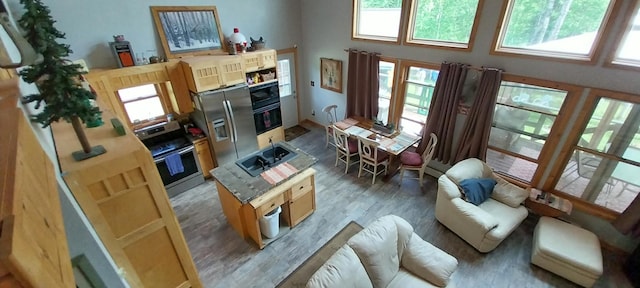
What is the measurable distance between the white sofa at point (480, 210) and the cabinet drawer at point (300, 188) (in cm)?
183

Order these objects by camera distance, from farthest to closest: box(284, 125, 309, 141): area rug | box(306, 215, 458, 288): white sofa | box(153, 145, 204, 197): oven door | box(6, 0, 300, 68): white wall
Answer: box(284, 125, 309, 141): area rug
box(153, 145, 204, 197): oven door
box(6, 0, 300, 68): white wall
box(306, 215, 458, 288): white sofa

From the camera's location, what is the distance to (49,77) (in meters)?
1.51

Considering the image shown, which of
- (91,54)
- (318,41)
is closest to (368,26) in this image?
(318,41)

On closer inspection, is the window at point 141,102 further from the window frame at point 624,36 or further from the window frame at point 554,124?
the window frame at point 624,36

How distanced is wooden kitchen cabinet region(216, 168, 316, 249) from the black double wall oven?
6.51 ft

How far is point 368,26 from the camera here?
5004mm

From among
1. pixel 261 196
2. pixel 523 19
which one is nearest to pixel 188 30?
pixel 261 196

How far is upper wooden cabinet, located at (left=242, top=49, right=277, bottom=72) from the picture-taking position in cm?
474

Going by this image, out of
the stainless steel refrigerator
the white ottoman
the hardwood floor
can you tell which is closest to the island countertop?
the stainless steel refrigerator

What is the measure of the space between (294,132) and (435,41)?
3.76m

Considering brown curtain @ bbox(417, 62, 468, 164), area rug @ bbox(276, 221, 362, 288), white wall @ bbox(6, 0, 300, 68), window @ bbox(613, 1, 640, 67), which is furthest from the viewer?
brown curtain @ bbox(417, 62, 468, 164)

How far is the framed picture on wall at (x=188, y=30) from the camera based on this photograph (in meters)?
4.12

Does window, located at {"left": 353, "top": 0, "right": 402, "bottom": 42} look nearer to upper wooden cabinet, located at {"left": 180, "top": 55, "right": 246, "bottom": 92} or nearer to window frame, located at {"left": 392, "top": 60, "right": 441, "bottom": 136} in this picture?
window frame, located at {"left": 392, "top": 60, "right": 441, "bottom": 136}

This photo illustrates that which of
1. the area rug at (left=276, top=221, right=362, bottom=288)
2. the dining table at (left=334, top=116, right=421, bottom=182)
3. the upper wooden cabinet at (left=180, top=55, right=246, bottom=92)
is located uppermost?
the upper wooden cabinet at (left=180, top=55, right=246, bottom=92)
